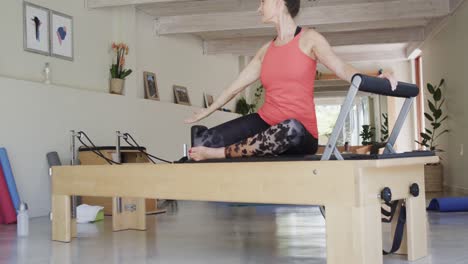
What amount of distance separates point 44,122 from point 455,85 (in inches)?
197

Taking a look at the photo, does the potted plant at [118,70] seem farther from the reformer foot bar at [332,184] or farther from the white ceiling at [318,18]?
the reformer foot bar at [332,184]

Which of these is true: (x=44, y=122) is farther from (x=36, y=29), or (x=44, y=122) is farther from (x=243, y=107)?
(x=243, y=107)

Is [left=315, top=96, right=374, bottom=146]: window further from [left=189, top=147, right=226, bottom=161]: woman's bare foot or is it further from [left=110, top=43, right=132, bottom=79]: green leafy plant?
[left=189, top=147, right=226, bottom=161]: woman's bare foot

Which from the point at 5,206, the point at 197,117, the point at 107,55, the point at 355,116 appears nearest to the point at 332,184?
the point at 197,117

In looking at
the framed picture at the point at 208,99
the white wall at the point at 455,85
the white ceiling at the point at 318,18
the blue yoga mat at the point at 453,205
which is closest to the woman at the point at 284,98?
the blue yoga mat at the point at 453,205

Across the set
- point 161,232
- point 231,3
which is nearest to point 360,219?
point 161,232

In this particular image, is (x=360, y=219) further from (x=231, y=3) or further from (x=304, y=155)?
(x=231, y=3)

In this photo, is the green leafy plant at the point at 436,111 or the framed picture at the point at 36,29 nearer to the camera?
the framed picture at the point at 36,29

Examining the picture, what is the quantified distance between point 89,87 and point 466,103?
4353mm

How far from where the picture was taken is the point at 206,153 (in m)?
2.66

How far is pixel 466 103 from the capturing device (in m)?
6.80

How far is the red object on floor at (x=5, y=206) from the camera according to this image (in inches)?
182

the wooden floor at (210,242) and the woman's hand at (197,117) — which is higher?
the woman's hand at (197,117)

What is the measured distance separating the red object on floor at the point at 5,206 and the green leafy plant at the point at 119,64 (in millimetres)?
2267
